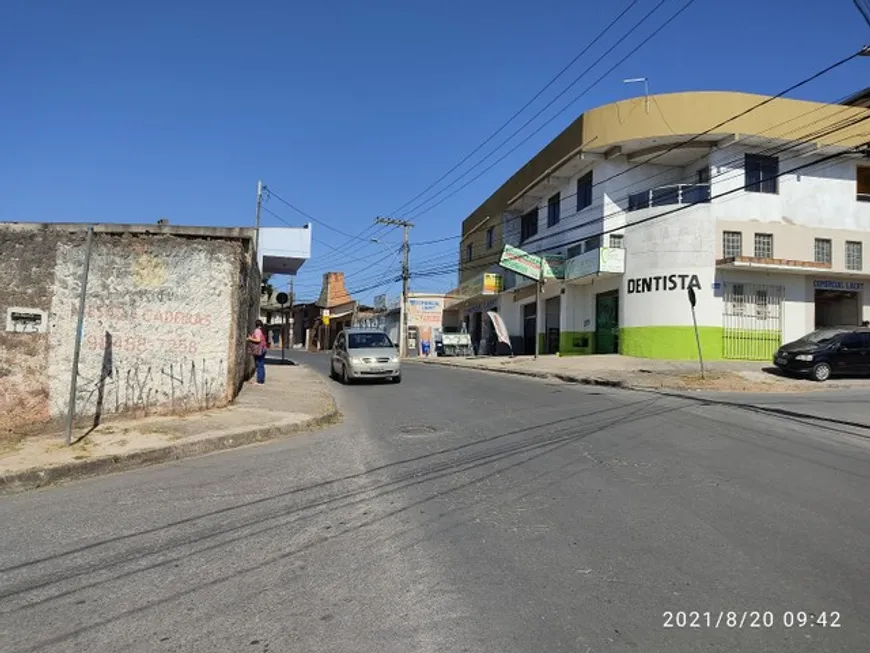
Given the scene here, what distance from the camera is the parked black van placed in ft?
65.5

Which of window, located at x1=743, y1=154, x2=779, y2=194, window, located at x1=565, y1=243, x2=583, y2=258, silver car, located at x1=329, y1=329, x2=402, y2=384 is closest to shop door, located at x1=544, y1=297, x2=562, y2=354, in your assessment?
window, located at x1=565, y1=243, x2=583, y2=258

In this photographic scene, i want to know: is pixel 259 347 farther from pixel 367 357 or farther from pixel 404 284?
pixel 404 284

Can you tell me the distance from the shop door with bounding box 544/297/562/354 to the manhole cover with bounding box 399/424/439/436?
79.7ft

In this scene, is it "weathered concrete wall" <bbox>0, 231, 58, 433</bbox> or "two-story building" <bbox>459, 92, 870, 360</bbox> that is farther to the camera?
"two-story building" <bbox>459, 92, 870, 360</bbox>

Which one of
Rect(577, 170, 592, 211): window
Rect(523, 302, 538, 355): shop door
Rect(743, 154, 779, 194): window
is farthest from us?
Rect(523, 302, 538, 355): shop door

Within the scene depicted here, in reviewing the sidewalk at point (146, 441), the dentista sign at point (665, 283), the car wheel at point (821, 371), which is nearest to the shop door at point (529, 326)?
the dentista sign at point (665, 283)

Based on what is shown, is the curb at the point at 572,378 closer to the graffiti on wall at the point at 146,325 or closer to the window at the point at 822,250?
the graffiti on wall at the point at 146,325

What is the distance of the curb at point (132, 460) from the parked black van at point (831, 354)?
659 inches

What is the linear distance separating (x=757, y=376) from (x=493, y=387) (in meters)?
9.58

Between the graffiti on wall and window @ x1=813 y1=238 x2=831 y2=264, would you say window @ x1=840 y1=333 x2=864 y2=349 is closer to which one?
window @ x1=813 y1=238 x2=831 y2=264

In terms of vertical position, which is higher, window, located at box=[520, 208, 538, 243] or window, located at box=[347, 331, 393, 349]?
window, located at box=[520, 208, 538, 243]

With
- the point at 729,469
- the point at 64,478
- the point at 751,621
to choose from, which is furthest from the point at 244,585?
the point at 729,469

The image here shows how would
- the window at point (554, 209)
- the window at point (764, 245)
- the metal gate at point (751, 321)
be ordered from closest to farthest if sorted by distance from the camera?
the metal gate at point (751, 321) → the window at point (764, 245) → the window at point (554, 209)
